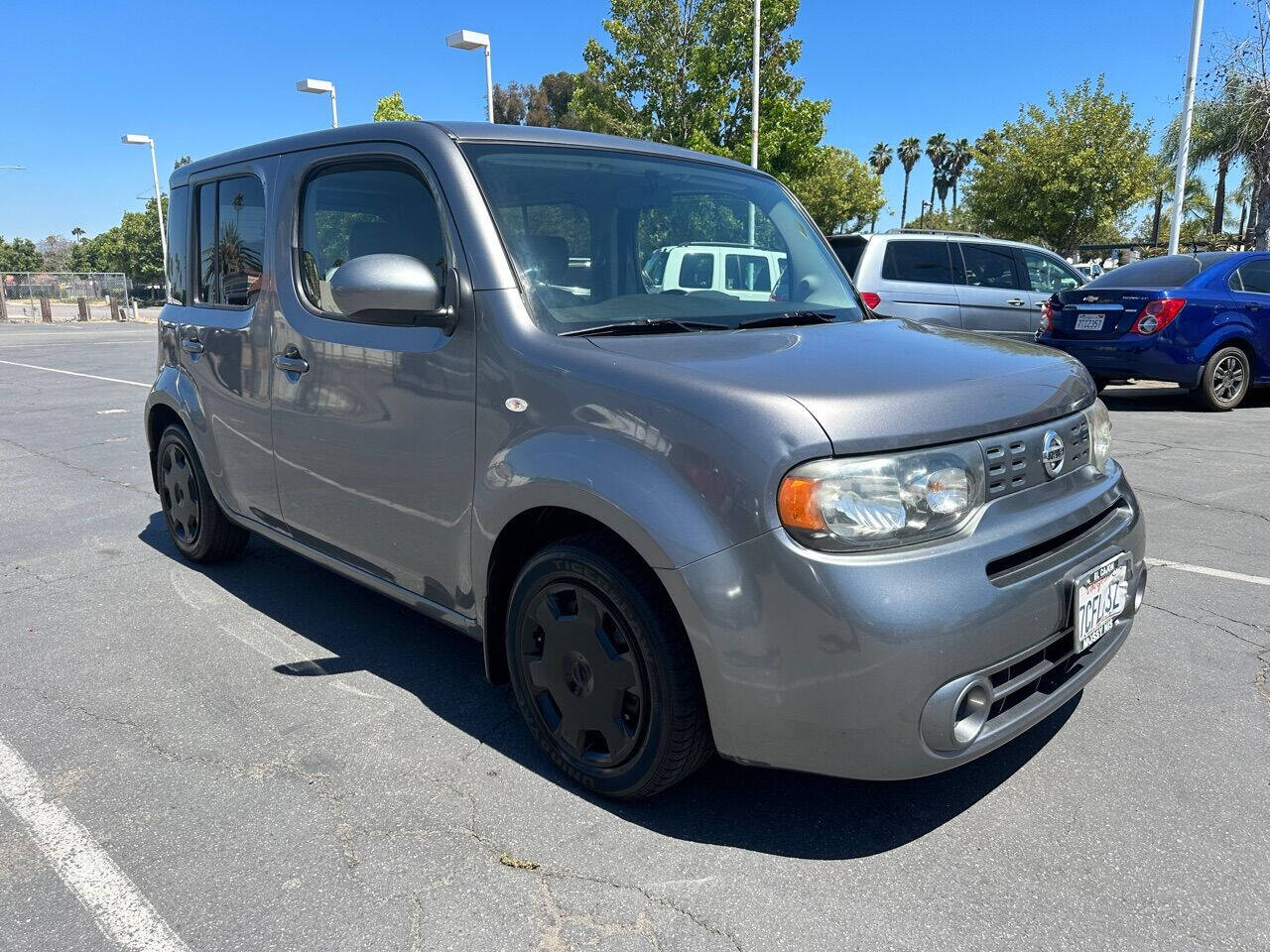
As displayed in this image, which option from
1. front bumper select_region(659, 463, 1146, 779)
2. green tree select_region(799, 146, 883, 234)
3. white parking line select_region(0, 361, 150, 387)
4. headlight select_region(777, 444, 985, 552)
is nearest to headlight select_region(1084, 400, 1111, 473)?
front bumper select_region(659, 463, 1146, 779)

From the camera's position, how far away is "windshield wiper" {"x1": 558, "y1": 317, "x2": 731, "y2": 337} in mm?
2641

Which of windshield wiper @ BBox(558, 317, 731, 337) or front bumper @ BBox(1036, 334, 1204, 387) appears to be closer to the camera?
windshield wiper @ BBox(558, 317, 731, 337)

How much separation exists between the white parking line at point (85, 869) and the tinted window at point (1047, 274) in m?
11.0

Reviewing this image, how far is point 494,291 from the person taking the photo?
2.68m

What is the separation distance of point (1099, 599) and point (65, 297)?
5592 cm

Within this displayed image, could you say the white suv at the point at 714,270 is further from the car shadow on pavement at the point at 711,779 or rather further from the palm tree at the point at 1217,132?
the palm tree at the point at 1217,132

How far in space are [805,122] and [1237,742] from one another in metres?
24.8

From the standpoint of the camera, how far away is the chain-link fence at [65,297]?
39.6 metres

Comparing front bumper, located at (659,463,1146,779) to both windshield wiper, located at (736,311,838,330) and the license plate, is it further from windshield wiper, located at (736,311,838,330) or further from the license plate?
windshield wiper, located at (736,311,838,330)

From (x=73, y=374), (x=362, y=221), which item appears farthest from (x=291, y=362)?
(x=73, y=374)

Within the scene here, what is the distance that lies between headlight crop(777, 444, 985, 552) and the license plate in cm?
46

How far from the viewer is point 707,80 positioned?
24781 millimetres

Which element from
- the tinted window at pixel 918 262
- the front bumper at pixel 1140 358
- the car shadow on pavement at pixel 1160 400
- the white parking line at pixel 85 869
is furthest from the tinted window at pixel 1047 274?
the white parking line at pixel 85 869

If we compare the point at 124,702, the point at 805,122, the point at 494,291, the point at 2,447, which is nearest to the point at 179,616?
the point at 124,702
